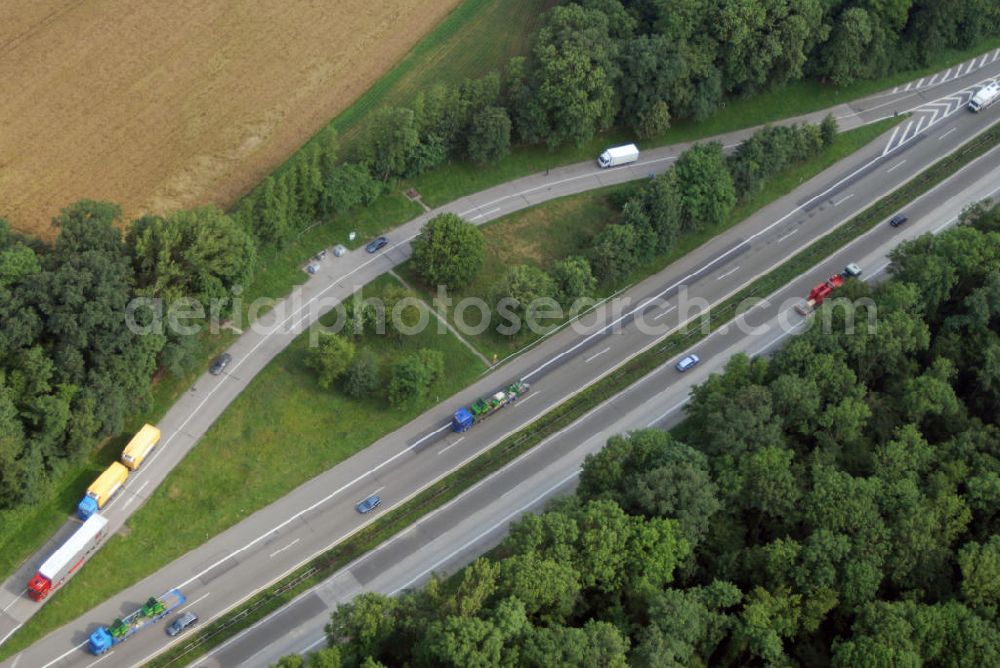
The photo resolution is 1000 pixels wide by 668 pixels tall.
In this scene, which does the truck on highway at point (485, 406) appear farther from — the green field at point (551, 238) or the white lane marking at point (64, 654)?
the white lane marking at point (64, 654)

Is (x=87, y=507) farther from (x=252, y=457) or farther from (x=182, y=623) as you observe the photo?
(x=252, y=457)

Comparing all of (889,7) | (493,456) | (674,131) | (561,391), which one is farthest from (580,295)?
(889,7)

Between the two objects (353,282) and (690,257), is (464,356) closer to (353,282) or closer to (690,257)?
(353,282)

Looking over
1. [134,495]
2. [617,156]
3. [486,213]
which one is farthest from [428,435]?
[617,156]

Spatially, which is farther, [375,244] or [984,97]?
[984,97]

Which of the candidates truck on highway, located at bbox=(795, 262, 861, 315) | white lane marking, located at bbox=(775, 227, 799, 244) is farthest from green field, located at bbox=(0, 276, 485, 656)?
white lane marking, located at bbox=(775, 227, 799, 244)

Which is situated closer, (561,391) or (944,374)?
(944,374)

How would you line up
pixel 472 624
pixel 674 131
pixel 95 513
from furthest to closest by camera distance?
pixel 674 131 → pixel 95 513 → pixel 472 624
